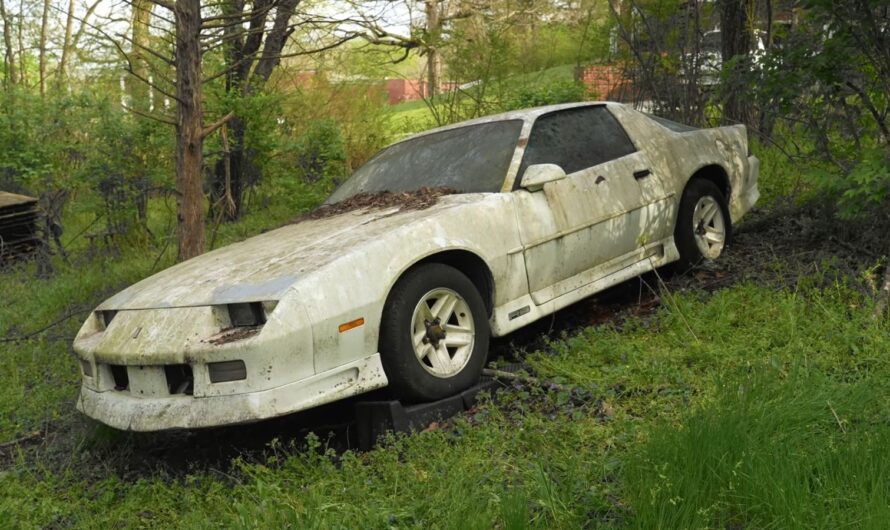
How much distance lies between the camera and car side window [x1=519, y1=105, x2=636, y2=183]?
17.6ft

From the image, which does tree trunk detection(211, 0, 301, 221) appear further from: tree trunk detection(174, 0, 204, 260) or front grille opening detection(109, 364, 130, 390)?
front grille opening detection(109, 364, 130, 390)

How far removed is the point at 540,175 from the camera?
16.3 feet

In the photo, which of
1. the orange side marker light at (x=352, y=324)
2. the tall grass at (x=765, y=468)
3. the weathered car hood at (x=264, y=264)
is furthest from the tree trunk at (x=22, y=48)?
the tall grass at (x=765, y=468)

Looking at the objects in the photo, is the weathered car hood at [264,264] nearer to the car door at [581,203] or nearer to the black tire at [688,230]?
the car door at [581,203]

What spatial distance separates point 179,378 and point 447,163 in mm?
2285

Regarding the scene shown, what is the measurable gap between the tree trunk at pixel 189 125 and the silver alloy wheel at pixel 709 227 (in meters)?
3.89

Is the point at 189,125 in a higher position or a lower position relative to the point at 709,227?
higher

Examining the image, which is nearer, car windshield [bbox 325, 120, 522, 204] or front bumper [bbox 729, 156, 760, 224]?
car windshield [bbox 325, 120, 522, 204]

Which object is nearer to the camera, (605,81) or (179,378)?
(179,378)

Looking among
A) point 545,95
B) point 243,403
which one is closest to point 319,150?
point 545,95

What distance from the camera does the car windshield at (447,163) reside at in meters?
5.21

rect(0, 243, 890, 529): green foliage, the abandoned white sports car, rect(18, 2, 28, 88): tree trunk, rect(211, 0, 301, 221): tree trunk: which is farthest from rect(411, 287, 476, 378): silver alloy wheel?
rect(18, 2, 28, 88): tree trunk

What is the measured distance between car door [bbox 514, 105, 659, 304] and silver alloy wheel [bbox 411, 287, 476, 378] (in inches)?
25.5

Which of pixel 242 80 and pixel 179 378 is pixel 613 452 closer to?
pixel 179 378
